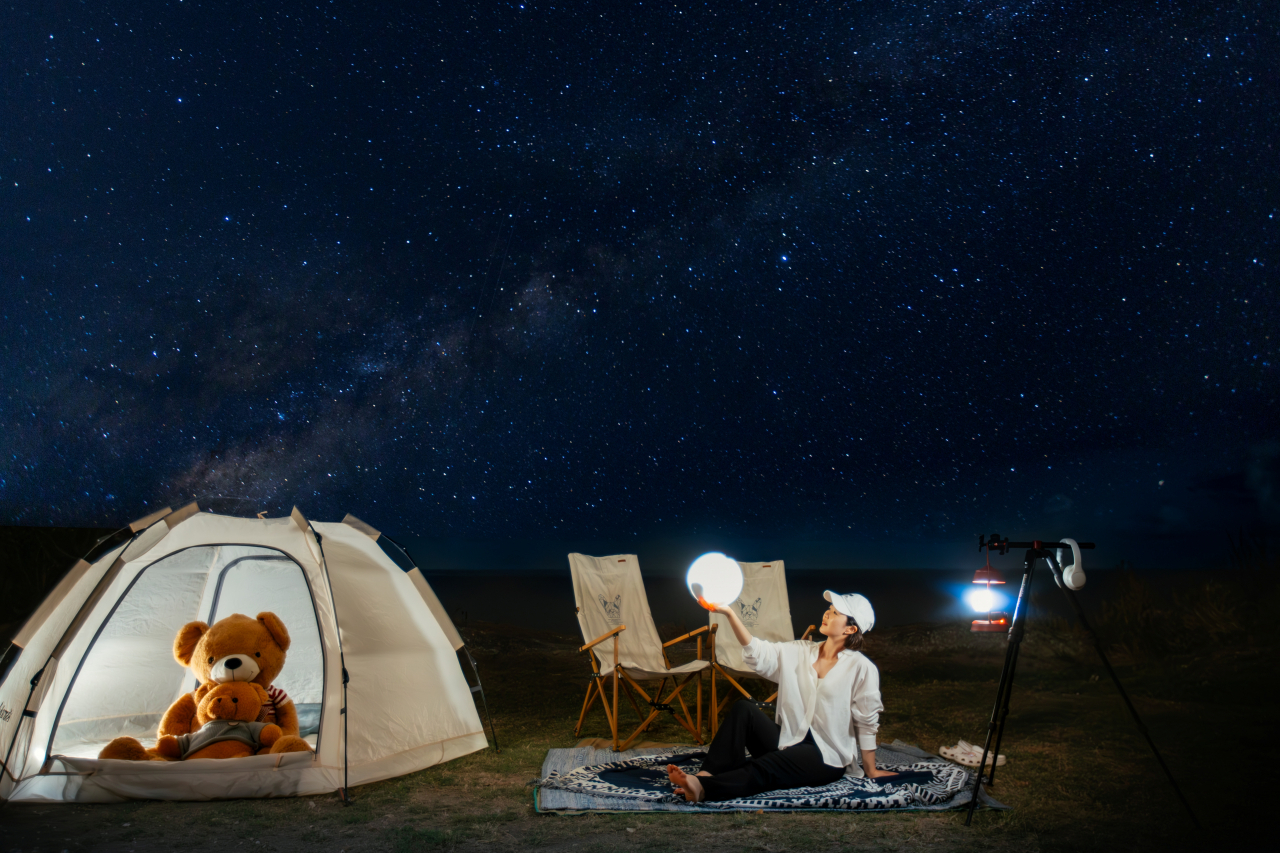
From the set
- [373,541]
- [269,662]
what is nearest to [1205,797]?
[373,541]

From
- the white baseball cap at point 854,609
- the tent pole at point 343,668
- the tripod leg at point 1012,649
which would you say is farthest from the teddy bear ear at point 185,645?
the tripod leg at point 1012,649

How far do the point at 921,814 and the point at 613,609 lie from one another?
233cm

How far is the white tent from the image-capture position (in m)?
2.99

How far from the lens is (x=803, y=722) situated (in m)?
2.99

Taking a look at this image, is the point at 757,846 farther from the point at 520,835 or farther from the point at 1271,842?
the point at 1271,842

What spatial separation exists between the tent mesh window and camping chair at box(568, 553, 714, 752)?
4.80 ft

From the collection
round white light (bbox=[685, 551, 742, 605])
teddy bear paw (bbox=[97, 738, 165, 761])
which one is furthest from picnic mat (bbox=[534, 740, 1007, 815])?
teddy bear paw (bbox=[97, 738, 165, 761])

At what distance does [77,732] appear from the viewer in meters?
3.94

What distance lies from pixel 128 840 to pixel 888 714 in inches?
158

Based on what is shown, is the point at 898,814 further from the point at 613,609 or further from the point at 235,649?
the point at 235,649

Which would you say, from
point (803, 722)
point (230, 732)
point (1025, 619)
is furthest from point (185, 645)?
point (1025, 619)

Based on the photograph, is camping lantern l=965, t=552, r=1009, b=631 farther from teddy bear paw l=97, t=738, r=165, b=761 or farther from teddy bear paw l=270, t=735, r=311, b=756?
teddy bear paw l=97, t=738, r=165, b=761

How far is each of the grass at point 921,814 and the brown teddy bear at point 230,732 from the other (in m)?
0.28

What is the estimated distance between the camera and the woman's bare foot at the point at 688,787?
2.75 metres
